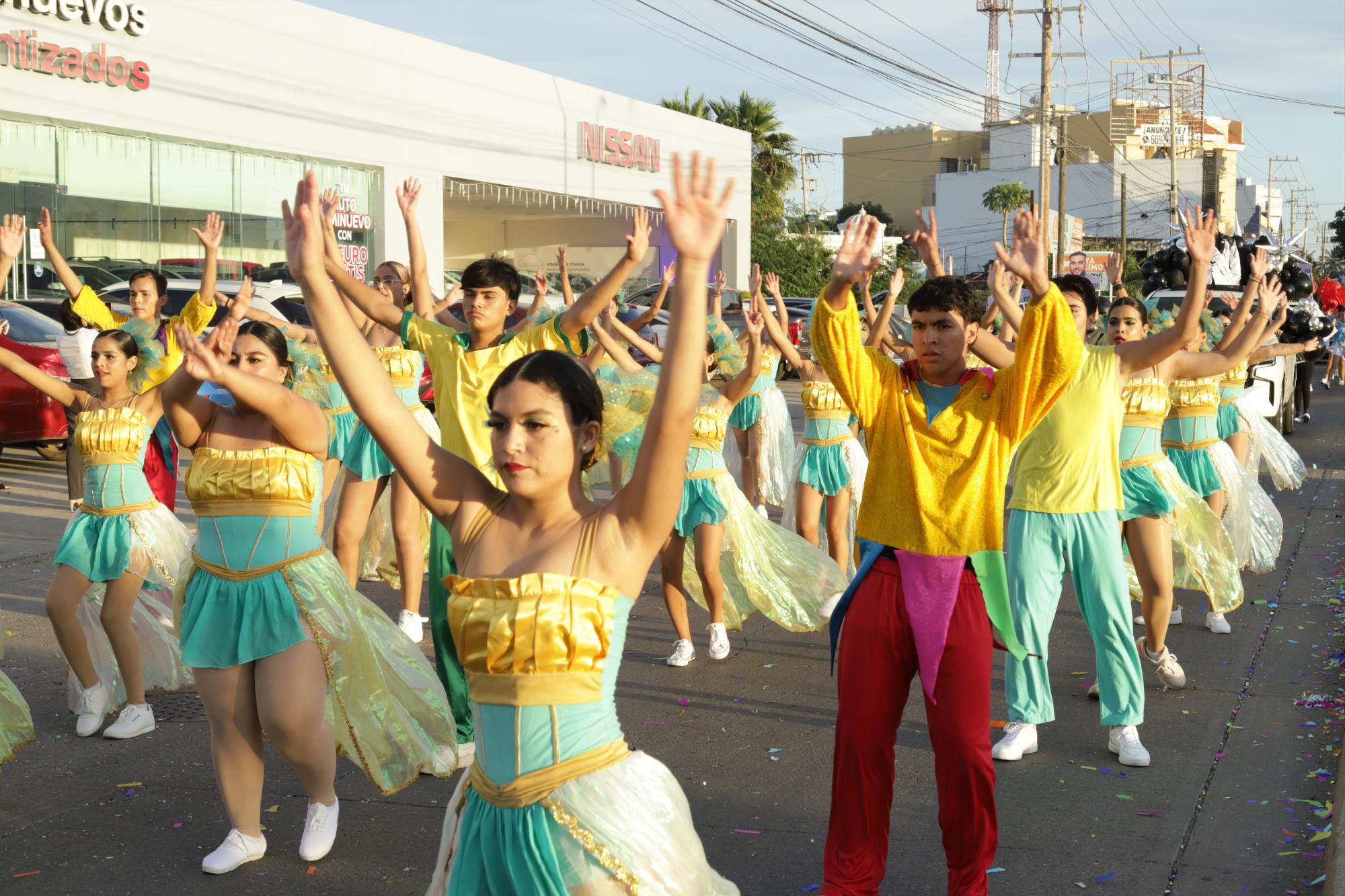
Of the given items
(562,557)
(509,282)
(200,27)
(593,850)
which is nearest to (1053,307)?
(562,557)

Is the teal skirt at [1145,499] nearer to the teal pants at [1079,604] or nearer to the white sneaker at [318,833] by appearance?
the teal pants at [1079,604]

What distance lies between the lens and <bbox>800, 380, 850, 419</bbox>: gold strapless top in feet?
29.1

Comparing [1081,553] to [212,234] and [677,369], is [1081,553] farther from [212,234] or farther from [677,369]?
[212,234]

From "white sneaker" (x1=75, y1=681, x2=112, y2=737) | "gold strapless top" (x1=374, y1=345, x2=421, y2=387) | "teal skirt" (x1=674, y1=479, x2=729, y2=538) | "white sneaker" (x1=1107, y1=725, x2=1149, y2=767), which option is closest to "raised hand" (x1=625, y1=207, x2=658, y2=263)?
"teal skirt" (x1=674, y1=479, x2=729, y2=538)

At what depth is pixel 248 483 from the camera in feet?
15.3

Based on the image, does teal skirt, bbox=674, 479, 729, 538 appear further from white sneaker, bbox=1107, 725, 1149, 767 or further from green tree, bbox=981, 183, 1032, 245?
green tree, bbox=981, 183, 1032, 245

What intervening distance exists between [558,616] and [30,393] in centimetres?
1230

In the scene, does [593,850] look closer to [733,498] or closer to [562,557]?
[562,557]

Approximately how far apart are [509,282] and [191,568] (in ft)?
5.48

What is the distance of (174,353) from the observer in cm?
764

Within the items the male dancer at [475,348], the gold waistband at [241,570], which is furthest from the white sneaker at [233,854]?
the male dancer at [475,348]

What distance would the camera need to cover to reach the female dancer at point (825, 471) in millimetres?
8570

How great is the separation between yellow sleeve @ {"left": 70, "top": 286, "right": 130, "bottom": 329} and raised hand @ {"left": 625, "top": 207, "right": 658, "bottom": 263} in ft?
15.4

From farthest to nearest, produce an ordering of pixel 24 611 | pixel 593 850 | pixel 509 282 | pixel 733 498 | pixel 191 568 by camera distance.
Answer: pixel 24 611, pixel 733 498, pixel 509 282, pixel 191 568, pixel 593 850
